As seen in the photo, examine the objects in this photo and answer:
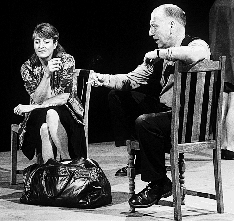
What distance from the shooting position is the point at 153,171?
427 cm

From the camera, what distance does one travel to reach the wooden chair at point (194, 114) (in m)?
4.21

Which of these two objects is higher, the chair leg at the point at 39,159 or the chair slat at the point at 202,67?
the chair slat at the point at 202,67

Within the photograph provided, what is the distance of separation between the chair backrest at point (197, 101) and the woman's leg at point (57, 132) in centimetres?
112

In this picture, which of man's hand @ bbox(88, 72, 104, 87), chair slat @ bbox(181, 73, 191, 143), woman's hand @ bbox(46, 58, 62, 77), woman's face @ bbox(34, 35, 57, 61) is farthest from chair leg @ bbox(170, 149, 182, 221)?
woman's face @ bbox(34, 35, 57, 61)

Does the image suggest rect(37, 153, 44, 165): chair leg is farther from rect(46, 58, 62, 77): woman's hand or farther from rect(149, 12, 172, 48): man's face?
rect(149, 12, 172, 48): man's face

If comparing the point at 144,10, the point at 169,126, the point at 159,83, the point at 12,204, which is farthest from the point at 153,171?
the point at 144,10

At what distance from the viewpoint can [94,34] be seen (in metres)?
7.59

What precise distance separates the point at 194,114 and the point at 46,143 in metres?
1.28

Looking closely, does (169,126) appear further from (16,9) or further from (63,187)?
(16,9)

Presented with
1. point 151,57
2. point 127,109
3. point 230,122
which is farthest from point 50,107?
point 230,122

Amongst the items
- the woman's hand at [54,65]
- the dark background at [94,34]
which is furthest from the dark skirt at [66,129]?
the dark background at [94,34]

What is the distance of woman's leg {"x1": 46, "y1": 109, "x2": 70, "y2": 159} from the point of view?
5109mm

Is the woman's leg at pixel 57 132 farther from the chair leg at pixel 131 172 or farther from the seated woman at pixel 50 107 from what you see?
the chair leg at pixel 131 172

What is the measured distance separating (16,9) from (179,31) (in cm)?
295
